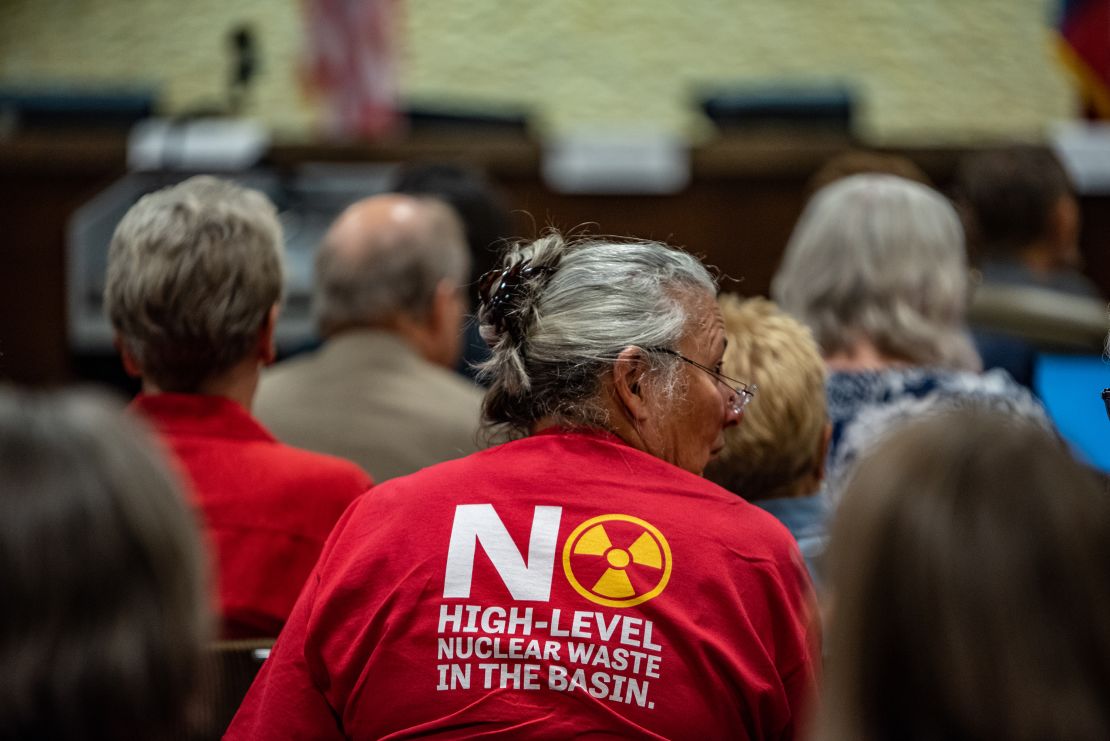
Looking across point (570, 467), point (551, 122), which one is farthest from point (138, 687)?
point (551, 122)

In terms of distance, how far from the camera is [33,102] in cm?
478

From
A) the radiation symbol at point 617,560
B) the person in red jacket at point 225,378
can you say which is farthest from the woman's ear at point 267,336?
the radiation symbol at point 617,560

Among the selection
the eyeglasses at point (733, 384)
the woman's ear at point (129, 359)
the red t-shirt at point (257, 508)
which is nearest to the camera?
the eyeglasses at point (733, 384)

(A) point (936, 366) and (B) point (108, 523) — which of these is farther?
(A) point (936, 366)

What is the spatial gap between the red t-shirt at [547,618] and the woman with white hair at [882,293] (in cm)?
102

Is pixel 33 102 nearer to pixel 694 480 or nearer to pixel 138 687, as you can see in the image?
pixel 694 480

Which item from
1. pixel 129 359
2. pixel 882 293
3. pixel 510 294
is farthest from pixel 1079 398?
pixel 129 359

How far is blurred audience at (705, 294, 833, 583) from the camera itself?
1.92 metres

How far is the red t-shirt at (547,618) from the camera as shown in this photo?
A: 1397 millimetres

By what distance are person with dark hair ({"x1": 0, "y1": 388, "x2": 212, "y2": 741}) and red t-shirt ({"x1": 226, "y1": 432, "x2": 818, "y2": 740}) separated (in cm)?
53

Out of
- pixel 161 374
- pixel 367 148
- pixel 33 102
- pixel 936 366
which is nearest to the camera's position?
pixel 161 374

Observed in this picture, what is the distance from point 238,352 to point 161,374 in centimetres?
12

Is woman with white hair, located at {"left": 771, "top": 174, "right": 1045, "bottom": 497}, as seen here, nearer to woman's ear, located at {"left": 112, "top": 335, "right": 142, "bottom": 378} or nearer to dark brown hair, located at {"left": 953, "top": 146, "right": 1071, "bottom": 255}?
dark brown hair, located at {"left": 953, "top": 146, "right": 1071, "bottom": 255}

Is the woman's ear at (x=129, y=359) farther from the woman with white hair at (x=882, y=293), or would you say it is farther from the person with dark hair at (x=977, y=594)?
the person with dark hair at (x=977, y=594)
